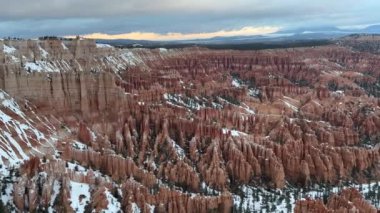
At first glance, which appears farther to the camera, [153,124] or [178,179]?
[153,124]

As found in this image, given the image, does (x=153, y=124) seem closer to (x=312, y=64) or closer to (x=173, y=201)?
(x=173, y=201)

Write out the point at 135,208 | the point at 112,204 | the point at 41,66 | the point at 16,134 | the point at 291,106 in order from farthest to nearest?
the point at 291,106, the point at 41,66, the point at 16,134, the point at 135,208, the point at 112,204

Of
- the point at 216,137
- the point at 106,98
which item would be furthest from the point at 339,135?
the point at 106,98

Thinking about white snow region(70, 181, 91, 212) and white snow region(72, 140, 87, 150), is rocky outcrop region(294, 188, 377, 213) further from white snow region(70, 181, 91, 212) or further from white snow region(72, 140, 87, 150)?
white snow region(72, 140, 87, 150)

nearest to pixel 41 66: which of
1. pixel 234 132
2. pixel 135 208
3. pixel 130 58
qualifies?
pixel 234 132

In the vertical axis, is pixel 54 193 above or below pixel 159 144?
above

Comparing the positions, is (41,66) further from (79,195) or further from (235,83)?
(235,83)
